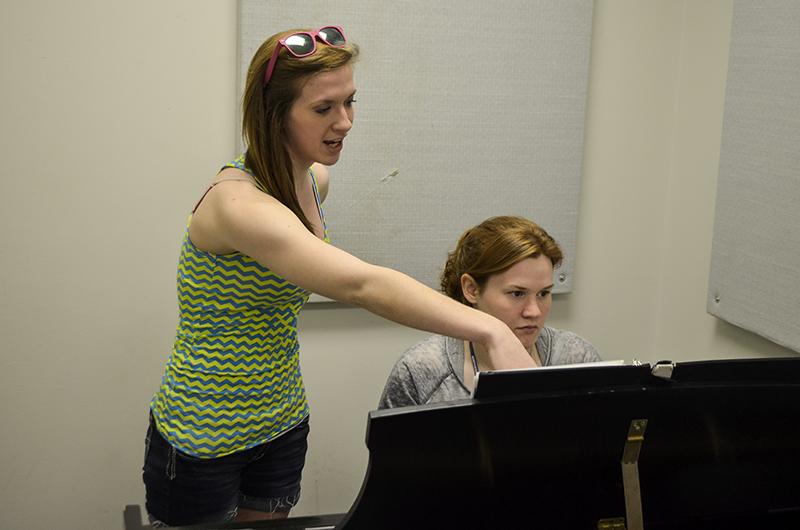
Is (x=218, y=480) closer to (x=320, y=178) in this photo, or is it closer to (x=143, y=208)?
(x=320, y=178)

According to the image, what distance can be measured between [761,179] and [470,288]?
2.91ft

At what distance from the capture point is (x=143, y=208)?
2406mm

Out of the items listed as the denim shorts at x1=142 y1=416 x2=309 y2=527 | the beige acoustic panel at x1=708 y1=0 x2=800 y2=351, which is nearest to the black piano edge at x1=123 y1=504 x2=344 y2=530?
the denim shorts at x1=142 y1=416 x2=309 y2=527

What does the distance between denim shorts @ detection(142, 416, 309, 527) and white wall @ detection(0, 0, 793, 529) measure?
715mm

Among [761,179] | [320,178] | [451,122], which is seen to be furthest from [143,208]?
[761,179]

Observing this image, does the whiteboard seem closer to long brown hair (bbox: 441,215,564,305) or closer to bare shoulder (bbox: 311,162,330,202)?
bare shoulder (bbox: 311,162,330,202)

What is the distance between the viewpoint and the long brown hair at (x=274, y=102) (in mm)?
1559

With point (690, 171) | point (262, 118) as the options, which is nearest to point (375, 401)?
point (690, 171)

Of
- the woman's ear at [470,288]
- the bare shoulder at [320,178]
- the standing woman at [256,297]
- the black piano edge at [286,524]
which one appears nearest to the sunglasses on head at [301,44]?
the standing woman at [256,297]

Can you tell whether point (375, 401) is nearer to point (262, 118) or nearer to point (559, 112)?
point (559, 112)

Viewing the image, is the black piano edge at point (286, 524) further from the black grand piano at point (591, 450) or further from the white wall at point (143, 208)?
the white wall at point (143, 208)

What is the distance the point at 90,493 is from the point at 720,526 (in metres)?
1.77

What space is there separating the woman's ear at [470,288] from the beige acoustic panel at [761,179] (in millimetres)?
847

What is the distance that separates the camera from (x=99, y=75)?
231cm
